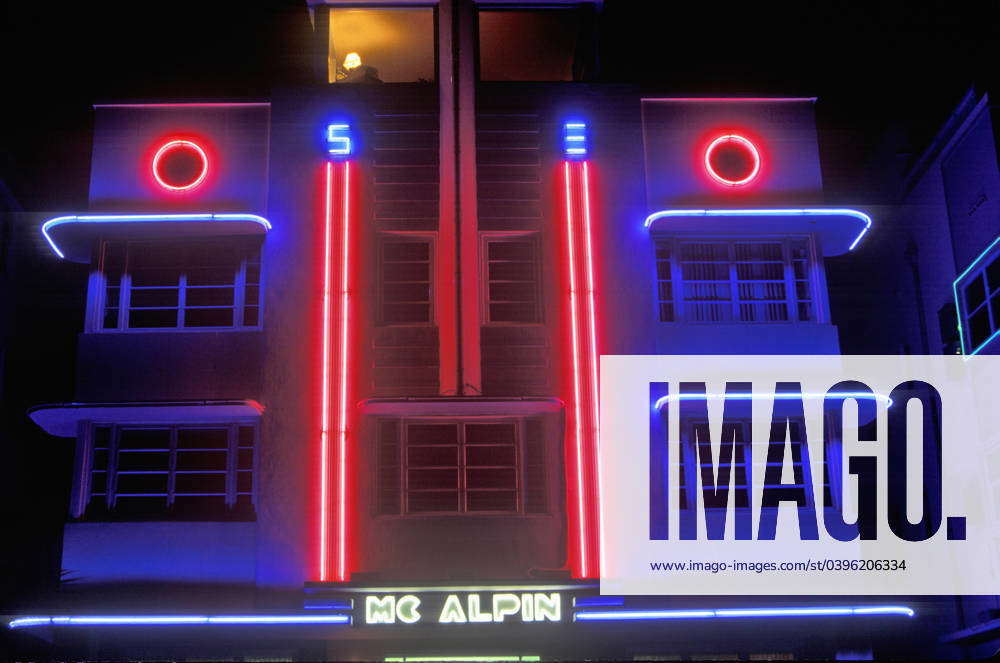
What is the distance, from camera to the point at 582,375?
1645cm

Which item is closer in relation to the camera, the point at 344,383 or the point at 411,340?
the point at 344,383

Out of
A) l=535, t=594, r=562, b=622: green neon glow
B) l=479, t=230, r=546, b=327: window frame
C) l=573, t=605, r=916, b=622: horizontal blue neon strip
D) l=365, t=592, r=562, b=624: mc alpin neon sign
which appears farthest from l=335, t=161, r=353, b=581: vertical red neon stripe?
l=573, t=605, r=916, b=622: horizontal blue neon strip

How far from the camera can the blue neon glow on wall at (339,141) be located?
57.5 ft

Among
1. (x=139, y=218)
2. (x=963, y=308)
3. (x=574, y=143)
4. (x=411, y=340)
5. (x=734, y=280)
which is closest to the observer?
(x=411, y=340)

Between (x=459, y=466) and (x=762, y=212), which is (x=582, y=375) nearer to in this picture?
(x=459, y=466)

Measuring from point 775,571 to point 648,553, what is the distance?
1.97 metres

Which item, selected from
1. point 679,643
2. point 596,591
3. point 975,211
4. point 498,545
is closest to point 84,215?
point 498,545

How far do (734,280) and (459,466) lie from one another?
5.73m

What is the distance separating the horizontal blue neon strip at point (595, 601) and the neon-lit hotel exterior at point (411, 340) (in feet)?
0.09

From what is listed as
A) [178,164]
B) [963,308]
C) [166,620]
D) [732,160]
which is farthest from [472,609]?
[963,308]

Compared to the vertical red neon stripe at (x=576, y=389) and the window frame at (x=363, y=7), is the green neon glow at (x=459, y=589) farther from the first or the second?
the window frame at (x=363, y=7)

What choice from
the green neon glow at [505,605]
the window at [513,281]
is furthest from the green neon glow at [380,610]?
the window at [513,281]

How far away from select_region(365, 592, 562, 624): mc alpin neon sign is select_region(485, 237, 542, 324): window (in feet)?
15.8

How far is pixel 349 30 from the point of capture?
19891 millimetres
